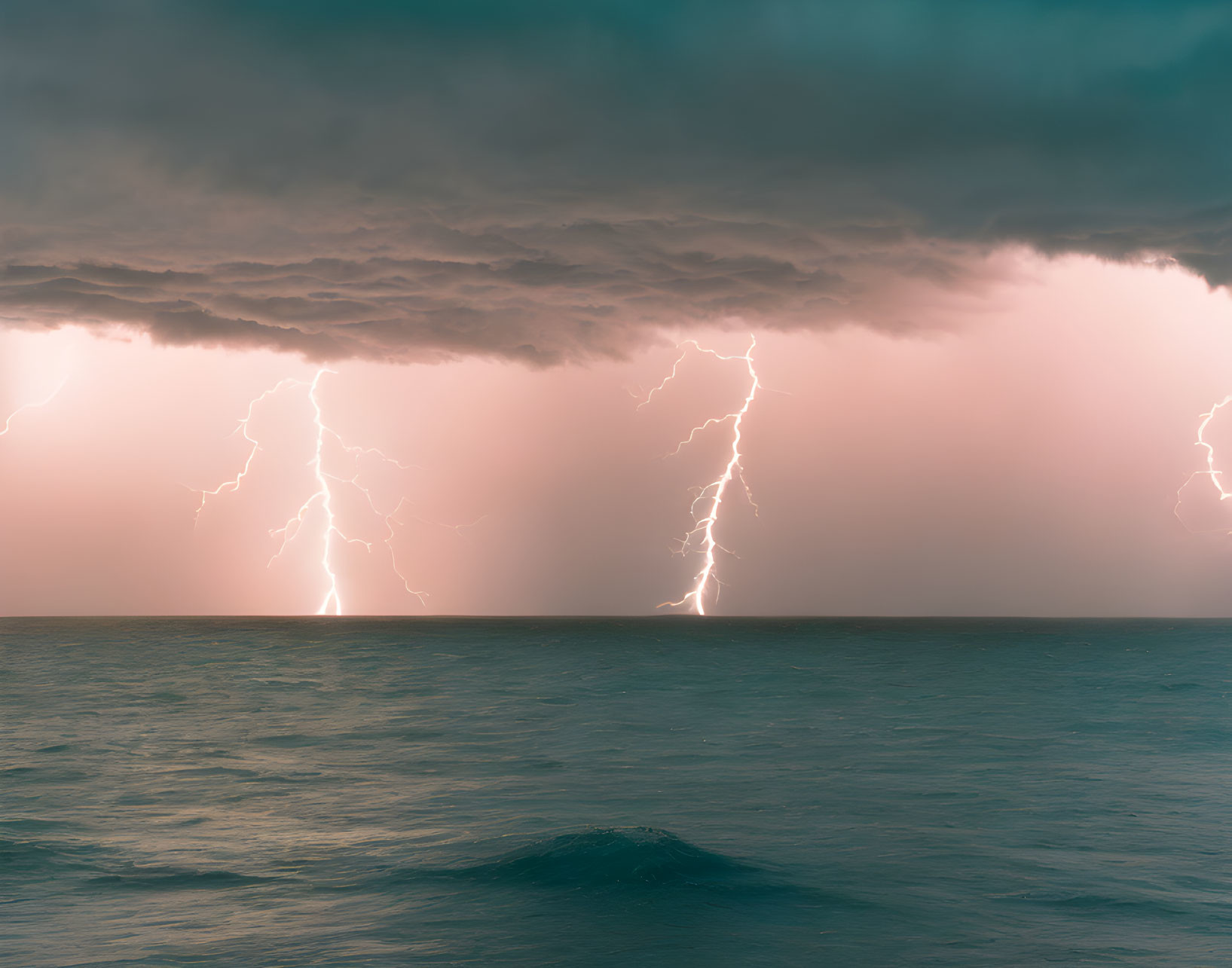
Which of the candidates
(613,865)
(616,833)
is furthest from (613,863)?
(616,833)

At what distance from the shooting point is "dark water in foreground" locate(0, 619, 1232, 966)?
498 inches

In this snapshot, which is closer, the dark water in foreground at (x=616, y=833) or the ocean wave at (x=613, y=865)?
the dark water in foreground at (x=616, y=833)

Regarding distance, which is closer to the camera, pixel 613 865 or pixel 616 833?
pixel 613 865

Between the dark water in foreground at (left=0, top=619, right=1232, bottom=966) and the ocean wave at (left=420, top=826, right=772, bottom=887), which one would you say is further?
the ocean wave at (left=420, top=826, right=772, bottom=887)

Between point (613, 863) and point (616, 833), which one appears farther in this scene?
point (616, 833)

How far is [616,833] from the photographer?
57.3 feet

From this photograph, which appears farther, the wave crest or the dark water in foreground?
the wave crest

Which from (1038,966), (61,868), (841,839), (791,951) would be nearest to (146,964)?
(61,868)

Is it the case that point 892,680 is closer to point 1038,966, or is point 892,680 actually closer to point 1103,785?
point 1103,785

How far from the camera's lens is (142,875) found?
52.0 feet

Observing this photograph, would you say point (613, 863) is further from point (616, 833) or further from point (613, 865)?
point (616, 833)

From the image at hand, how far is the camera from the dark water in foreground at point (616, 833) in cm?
1266

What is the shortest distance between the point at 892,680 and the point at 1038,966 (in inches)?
2092

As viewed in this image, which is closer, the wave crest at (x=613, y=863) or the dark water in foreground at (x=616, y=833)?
the dark water in foreground at (x=616, y=833)
